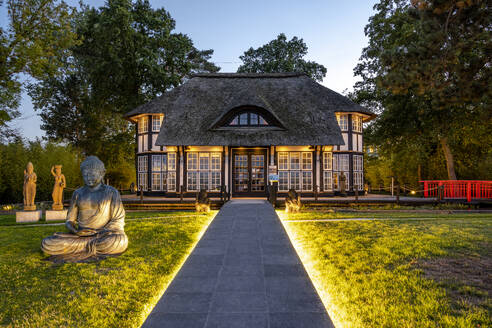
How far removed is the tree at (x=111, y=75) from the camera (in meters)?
24.5

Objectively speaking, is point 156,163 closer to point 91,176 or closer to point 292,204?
point 292,204

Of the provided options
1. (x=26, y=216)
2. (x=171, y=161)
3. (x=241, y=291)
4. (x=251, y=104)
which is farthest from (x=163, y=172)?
(x=241, y=291)

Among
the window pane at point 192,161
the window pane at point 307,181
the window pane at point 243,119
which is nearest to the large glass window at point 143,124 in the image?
the window pane at point 192,161

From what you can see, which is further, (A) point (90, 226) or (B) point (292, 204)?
(B) point (292, 204)

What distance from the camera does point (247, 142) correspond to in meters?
17.3

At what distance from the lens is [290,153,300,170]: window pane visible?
1875 cm

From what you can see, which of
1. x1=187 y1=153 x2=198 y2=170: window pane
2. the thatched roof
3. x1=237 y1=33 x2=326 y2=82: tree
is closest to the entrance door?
the thatched roof

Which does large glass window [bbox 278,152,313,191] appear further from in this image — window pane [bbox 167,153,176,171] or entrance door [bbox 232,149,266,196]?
window pane [bbox 167,153,176,171]

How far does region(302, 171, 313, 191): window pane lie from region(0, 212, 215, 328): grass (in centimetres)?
1223

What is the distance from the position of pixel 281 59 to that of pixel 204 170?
1923 cm

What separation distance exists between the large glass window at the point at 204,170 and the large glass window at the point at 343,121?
8.69 meters

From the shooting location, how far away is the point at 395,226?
1005 centimetres

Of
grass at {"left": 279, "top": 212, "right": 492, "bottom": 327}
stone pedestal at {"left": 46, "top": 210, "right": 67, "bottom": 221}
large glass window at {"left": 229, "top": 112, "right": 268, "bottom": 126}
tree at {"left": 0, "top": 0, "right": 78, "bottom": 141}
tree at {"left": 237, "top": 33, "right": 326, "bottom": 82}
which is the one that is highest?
tree at {"left": 237, "top": 33, "right": 326, "bottom": 82}

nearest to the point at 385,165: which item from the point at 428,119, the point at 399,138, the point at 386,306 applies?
the point at 399,138
